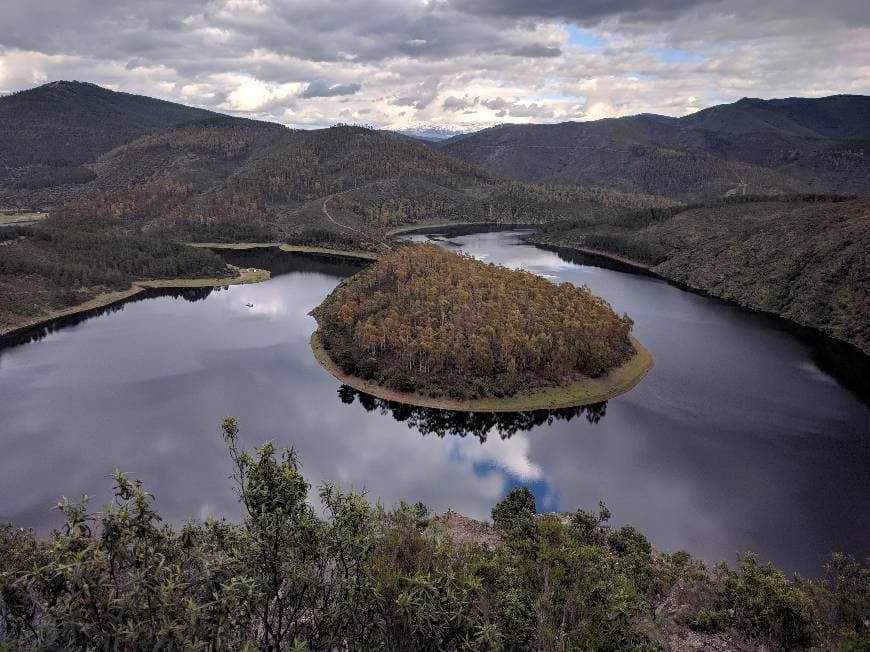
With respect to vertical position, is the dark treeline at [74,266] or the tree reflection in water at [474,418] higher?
the dark treeline at [74,266]

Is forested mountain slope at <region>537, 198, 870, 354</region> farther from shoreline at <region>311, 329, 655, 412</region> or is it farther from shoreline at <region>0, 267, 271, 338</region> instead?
shoreline at <region>0, 267, 271, 338</region>

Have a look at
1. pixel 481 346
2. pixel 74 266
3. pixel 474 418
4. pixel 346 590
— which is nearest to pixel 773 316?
pixel 481 346

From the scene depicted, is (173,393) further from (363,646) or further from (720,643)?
(720,643)

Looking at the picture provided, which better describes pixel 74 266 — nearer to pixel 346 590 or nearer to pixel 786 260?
pixel 346 590

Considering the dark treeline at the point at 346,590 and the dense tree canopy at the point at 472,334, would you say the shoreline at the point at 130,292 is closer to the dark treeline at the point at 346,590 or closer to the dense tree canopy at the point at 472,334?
the dense tree canopy at the point at 472,334

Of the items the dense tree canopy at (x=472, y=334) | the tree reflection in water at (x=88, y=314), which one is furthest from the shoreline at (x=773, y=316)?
the tree reflection in water at (x=88, y=314)

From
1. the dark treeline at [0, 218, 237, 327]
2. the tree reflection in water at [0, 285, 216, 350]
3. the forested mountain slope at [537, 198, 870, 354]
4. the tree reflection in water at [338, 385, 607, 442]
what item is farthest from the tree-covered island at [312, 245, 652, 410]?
the dark treeline at [0, 218, 237, 327]
